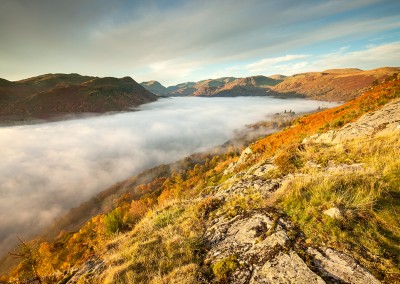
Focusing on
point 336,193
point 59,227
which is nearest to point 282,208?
point 336,193

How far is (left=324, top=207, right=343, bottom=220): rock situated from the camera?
443 centimetres

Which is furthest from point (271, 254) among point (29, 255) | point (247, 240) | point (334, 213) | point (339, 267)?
point (29, 255)

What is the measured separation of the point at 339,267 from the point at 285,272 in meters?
0.91

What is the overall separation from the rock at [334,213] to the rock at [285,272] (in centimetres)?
132

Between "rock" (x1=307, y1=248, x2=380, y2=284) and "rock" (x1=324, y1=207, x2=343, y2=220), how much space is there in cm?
84

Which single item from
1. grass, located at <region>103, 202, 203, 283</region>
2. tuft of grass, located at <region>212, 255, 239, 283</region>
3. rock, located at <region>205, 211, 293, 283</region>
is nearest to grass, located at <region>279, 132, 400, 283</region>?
rock, located at <region>205, 211, 293, 283</region>

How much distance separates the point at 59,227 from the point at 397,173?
167399mm

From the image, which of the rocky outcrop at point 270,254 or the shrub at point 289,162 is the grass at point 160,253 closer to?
the rocky outcrop at point 270,254

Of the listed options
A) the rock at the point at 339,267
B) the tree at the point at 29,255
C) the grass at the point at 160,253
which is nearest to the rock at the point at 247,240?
the grass at the point at 160,253

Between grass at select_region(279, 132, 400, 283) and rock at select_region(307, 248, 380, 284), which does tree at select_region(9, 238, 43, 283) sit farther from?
grass at select_region(279, 132, 400, 283)

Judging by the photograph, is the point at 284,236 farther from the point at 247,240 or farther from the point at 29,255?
the point at 29,255

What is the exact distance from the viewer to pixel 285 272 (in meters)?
3.75

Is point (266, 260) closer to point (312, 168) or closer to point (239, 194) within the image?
point (239, 194)

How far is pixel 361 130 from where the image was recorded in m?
12.0
